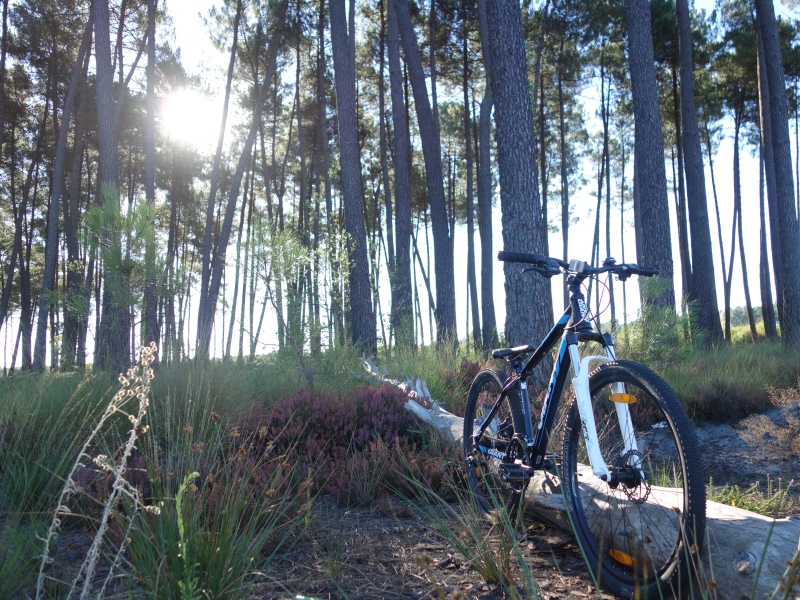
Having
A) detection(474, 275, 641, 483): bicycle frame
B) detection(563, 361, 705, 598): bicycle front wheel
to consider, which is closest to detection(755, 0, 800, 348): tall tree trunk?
detection(474, 275, 641, 483): bicycle frame

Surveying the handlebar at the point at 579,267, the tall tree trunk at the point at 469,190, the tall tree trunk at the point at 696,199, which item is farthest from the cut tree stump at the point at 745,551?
the tall tree trunk at the point at 469,190

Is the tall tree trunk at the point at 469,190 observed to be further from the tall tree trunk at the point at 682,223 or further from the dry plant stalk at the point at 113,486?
the dry plant stalk at the point at 113,486

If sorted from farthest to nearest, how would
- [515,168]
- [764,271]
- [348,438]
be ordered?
[764,271], [515,168], [348,438]

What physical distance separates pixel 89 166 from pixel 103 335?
1584cm

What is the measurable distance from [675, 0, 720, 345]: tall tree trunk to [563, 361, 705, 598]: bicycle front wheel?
13.2 m

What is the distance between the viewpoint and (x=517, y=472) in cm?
268

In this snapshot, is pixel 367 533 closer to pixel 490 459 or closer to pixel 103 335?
pixel 490 459

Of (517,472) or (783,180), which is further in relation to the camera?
(783,180)

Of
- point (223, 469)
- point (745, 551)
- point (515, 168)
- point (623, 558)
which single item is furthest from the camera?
point (515, 168)

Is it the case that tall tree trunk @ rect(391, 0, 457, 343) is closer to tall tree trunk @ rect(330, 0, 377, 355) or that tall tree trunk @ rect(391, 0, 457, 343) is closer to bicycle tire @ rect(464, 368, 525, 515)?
tall tree trunk @ rect(330, 0, 377, 355)

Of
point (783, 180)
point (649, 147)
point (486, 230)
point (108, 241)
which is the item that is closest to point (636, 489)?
point (108, 241)

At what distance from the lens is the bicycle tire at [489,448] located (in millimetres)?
2891

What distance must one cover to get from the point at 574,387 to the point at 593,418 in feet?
0.52

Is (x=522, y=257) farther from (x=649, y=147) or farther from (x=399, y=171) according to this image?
(x=399, y=171)
